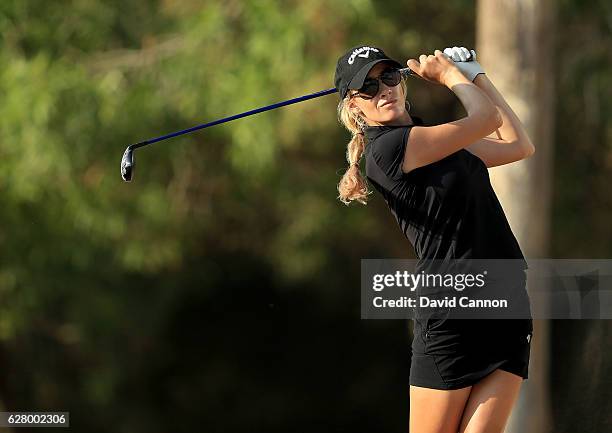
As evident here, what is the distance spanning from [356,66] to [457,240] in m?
0.57

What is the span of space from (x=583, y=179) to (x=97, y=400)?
5.89 metres

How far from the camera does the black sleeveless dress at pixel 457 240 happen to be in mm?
3031

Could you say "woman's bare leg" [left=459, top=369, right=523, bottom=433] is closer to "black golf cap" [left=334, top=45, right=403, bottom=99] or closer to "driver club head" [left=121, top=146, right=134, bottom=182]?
"black golf cap" [left=334, top=45, right=403, bottom=99]

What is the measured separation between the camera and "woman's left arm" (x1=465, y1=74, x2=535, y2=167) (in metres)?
3.40

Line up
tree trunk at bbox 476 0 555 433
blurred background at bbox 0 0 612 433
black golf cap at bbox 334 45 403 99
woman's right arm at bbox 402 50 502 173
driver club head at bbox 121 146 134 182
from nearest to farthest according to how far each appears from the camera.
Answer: woman's right arm at bbox 402 50 502 173
black golf cap at bbox 334 45 403 99
driver club head at bbox 121 146 134 182
tree trunk at bbox 476 0 555 433
blurred background at bbox 0 0 612 433

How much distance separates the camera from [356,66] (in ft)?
10.4

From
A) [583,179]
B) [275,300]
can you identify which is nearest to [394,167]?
[583,179]

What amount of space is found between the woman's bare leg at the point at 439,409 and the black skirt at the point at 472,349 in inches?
0.9

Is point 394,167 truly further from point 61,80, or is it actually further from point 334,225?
point 334,225

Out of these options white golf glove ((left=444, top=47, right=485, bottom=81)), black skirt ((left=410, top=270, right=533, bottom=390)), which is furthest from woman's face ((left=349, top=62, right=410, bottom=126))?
black skirt ((left=410, top=270, right=533, bottom=390))

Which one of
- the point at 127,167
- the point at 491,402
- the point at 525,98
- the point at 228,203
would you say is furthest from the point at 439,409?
the point at 228,203

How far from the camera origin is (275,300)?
12.5m

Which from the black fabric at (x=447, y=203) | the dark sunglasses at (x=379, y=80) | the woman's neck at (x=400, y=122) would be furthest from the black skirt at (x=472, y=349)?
the dark sunglasses at (x=379, y=80)

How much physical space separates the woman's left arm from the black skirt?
49 cm
